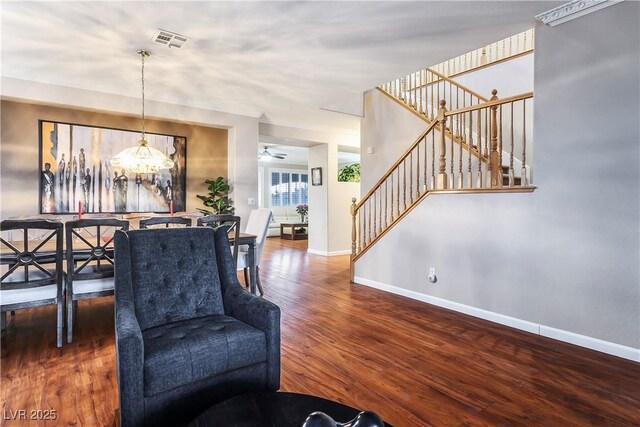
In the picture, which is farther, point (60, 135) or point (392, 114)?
point (392, 114)

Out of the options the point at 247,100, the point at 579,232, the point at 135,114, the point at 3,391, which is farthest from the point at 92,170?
the point at 579,232

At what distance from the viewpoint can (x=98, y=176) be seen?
4.77 metres

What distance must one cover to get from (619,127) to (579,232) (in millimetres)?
827

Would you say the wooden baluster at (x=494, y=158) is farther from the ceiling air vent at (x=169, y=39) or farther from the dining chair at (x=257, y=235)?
the ceiling air vent at (x=169, y=39)

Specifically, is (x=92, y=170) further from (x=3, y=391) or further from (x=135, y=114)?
(x=3, y=391)

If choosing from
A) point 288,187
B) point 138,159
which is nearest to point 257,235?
point 138,159

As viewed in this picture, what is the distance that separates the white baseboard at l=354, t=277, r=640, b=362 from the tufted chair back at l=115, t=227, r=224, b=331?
2.52 m

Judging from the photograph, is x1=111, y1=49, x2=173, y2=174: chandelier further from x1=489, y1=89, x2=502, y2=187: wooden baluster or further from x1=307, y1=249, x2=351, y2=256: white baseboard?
x1=307, y1=249, x2=351, y2=256: white baseboard

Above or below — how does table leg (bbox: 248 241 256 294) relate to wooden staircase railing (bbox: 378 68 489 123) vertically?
below

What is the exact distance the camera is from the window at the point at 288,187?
11.7m

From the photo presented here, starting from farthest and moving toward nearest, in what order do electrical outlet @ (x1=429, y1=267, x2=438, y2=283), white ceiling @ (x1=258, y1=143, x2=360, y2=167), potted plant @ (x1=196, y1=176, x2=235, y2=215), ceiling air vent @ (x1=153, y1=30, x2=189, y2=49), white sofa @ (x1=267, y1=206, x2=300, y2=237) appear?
white sofa @ (x1=267, y1=206, x2=300, y2=237) → white ceiling @ (x1=258, y1=143, x2=360, y2=167) → potted plant @ (x1=196, y1=176, x2=235, y2=215) → electrical outlet @ (x1=429, y1=267, x2=438, y2=283) → ceiling air vent @ (x1=153, y1=30, x2=189, y2=49)

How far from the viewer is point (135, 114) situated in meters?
4.93

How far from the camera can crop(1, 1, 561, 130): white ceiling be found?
113 inches

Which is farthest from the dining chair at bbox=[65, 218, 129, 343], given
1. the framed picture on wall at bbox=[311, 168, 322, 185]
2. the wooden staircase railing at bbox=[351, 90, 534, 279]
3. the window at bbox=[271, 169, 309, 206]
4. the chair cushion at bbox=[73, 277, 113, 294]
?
the window at bbox=[271, 169, 309, 206]
